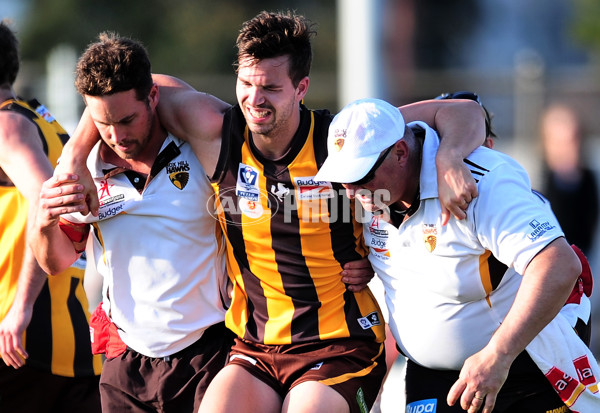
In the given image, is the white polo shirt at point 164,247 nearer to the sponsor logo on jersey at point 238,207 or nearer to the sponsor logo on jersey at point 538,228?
the sponsor logo on jersey at point 238,207

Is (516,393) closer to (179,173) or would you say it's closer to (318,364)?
(318,364)

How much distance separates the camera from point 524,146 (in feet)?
45.2

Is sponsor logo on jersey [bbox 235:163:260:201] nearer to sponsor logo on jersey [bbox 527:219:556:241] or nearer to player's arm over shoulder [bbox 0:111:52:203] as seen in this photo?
player's arm over shoulder [bbox 0:111:52:203]

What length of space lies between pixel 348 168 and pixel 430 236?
464 mm

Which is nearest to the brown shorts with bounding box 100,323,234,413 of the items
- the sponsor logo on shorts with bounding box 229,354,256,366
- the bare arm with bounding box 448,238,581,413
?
the sponsor logo on shorts with bounding box 229,354,256,366

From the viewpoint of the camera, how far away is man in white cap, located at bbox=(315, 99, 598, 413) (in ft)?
10.9

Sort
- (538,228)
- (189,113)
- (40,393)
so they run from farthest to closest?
(40,393) < (189,113) < (538,228)

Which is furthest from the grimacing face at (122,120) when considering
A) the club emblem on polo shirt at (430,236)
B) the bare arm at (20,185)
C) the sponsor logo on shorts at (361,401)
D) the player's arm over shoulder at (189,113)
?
the sponsor logo on shorts at (361,401)

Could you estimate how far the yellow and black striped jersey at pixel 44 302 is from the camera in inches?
175

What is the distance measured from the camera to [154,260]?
13.4ft

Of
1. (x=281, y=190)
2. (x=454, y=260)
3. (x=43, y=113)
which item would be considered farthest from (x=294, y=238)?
(x=43, y=113)

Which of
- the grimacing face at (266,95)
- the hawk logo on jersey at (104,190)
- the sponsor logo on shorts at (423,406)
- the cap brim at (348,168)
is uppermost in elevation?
the grimacing face at (266,95)

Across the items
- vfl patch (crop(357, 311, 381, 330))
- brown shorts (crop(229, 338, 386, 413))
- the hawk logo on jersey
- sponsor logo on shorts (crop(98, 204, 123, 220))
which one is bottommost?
brown shorts (crop(229, 338, 386, 413))

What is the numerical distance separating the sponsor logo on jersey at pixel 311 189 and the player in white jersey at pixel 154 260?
47 centimetres
